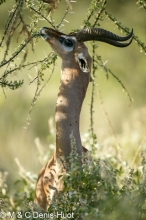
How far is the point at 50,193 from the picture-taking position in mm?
5746

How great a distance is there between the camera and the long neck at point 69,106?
5.82 metres

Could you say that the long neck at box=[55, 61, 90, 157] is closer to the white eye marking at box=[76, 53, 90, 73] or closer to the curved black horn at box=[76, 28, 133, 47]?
the white eye marking at box=[76, 53, 90, 73]

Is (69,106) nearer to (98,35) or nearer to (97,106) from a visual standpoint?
(98,35)

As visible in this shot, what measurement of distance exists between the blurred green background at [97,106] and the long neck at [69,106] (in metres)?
0.76

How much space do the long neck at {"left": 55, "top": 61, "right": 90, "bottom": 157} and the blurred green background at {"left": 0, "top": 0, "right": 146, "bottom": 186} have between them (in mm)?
763

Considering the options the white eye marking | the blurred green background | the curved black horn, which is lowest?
the white eye marking

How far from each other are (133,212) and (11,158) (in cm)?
536

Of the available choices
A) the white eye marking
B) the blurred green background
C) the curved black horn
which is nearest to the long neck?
the white eye marking

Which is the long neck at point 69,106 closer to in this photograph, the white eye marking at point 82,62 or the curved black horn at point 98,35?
the white eye marking at point 82,62

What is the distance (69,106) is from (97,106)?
21.0 feet

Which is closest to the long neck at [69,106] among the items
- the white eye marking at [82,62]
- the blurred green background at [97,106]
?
the white eye marking at [82,62]

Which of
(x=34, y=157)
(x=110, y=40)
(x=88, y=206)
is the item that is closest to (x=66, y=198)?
(x=88, y=206)

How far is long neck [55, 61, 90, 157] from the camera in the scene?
229 inches

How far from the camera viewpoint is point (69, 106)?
19.9 feet
